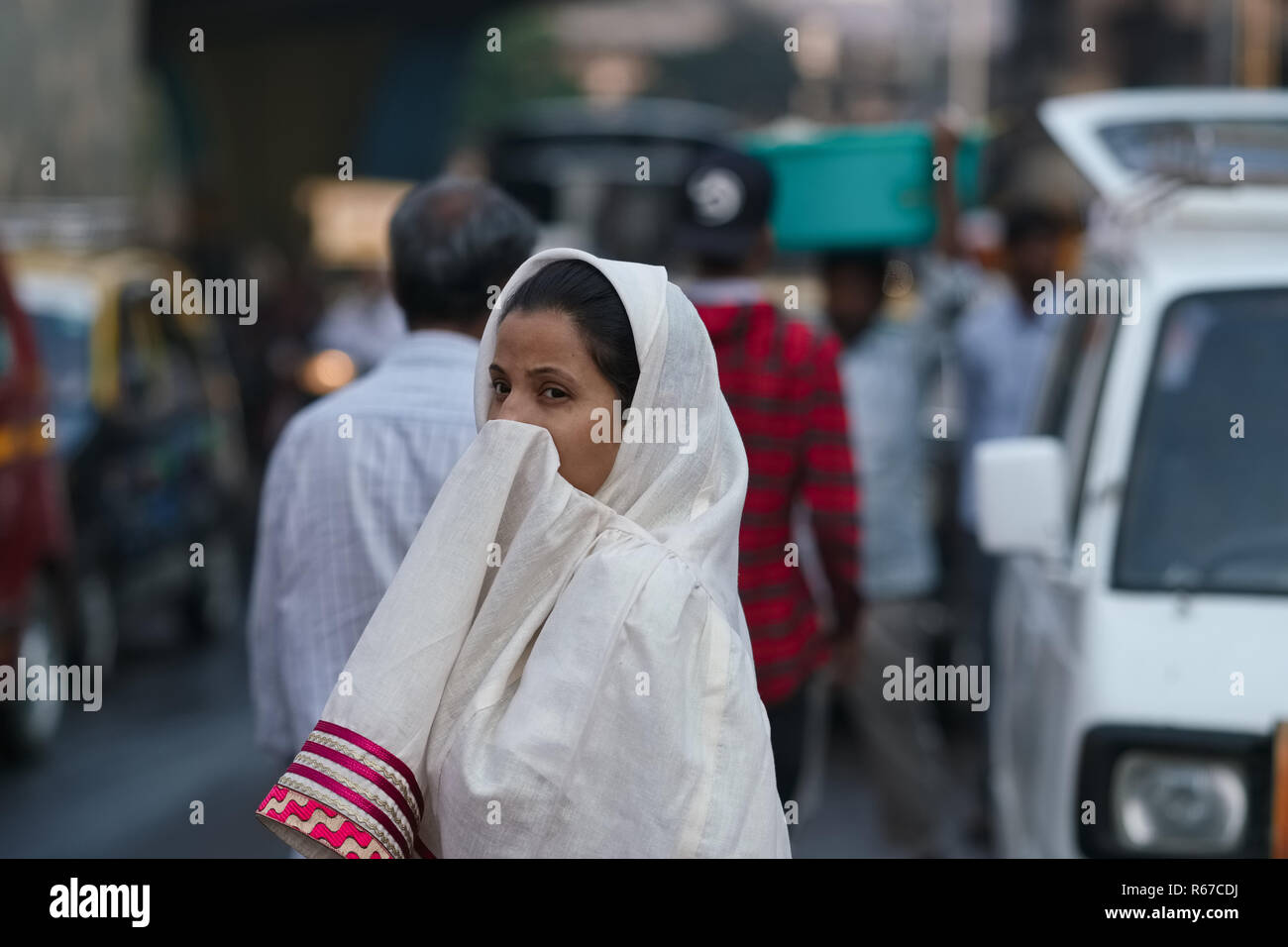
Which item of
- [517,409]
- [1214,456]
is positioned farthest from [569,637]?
[1214,456]

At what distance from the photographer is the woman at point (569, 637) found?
2051mm

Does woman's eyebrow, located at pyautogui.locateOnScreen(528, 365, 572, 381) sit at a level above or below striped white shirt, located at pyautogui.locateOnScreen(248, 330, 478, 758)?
above

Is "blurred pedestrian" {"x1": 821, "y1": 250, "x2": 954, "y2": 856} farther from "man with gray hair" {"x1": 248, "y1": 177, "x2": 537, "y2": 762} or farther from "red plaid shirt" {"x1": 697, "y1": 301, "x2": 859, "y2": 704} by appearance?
"man with gray hair" {"x1": 248, "y1": 177, "x2": 537, "y2": 762}

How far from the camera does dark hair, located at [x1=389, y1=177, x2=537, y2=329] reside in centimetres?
319

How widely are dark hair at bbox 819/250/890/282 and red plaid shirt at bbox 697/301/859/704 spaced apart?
1921mm

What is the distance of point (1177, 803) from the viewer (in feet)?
11.7

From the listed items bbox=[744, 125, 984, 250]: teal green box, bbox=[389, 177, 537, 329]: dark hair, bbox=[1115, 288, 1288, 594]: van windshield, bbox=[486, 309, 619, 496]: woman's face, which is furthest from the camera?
bbox=[744, 125, 984, 250]: teal green box

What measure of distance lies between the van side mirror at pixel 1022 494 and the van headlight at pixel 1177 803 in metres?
0.62

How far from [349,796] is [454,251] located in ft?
4.23

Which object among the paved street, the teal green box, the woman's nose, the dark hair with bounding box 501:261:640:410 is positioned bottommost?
the paved street

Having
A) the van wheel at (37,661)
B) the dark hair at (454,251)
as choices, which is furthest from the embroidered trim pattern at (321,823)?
the van wheel at (37,661)

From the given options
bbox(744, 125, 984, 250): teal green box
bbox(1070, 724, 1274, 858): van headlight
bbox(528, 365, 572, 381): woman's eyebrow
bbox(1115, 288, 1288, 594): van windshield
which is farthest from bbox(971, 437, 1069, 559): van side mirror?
bbox(744, 125, 984, 250): teal green box

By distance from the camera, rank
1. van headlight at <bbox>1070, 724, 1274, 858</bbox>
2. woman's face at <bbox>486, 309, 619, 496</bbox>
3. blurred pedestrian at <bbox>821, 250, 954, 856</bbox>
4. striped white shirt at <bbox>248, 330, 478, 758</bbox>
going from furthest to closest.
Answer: blurred pedestrian at <bbox>821, 250, 954, 856</bbox>
van headlight at <bbox>1070, 724, 1274, 858</bbox>
striped white shirt at <bbox>248, 330, 478, 758</bbox>
woman's face at <bbox>486, 309, 619, 496</bbox>

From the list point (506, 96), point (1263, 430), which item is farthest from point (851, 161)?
point (506, 96)
